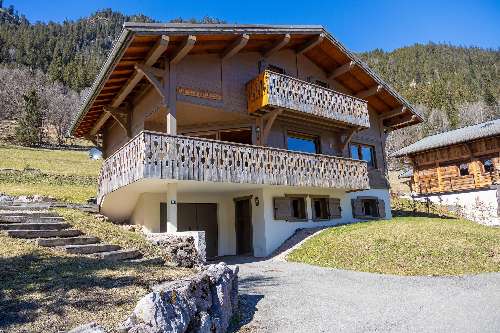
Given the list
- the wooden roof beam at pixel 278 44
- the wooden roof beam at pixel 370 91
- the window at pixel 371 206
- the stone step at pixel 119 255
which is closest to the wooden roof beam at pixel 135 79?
the wooden roof beam at pixel 278 44

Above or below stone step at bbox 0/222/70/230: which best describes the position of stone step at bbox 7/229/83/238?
below

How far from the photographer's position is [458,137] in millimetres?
32344

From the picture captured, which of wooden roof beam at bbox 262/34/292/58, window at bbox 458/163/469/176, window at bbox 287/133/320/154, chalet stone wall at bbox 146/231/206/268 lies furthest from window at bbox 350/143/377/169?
chalet stone wall at bbox 146/231/206/268

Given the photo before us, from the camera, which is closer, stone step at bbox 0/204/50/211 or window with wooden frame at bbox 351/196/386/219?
stone step at bbox 0/204/50/211

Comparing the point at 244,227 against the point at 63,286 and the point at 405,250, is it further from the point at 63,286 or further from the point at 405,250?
the point at 63,286

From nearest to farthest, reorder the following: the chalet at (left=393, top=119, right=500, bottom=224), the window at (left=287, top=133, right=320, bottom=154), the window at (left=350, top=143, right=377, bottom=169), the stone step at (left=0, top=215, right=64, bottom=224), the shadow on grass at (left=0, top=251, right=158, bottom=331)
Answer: the shadow on grass at (left=0, top=251, right=158, bottom=331), the stone step at (left=0, top=215, right=64, bottom=224), the window at (left=287, top=133, right=320, bottom=154), the window at (left=350, top=143, right=377, bottom=169), the chalet at (left=393, top=119, right=500, bottom=224)

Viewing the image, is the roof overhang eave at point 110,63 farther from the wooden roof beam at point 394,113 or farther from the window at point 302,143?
the wooden roof beam at point 394,113

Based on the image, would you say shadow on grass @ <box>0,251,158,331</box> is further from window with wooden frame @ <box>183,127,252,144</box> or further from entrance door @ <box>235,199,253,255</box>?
window with wooden frame @ <box>183,127,252,144</box>

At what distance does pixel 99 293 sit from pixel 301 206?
42.5 feet

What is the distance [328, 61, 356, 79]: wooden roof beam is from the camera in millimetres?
21156

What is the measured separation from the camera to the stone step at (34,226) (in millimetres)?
10742

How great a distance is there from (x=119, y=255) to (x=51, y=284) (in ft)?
11.1

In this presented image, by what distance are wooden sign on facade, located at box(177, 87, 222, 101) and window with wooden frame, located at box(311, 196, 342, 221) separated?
6.57 m

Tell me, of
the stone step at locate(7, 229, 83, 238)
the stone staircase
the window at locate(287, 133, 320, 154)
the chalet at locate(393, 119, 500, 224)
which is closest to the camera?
the stone staircase
